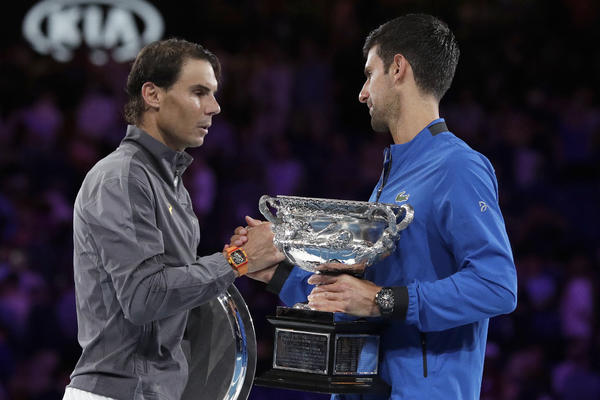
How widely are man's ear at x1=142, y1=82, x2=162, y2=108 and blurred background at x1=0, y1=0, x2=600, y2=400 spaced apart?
3074 mm

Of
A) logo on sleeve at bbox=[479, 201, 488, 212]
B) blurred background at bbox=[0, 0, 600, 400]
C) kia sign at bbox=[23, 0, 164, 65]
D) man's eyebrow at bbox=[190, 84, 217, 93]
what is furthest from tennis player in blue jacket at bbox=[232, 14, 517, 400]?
kia sign at bbox=[23, 0, 164, 65]

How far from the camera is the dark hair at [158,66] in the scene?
272 centimetres

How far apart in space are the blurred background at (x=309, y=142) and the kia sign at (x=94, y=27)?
33 millimetres

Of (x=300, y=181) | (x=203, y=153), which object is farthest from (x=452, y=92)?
(x=203, y=153)

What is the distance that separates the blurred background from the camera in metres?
6.20

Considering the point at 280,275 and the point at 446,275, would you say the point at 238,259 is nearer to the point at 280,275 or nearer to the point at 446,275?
the point at 280,275

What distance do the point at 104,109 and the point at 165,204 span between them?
197 inches

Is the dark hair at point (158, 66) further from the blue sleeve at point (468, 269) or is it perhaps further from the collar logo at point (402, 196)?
the blue sleeve at point (468, 269)

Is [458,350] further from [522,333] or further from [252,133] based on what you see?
[252,133]

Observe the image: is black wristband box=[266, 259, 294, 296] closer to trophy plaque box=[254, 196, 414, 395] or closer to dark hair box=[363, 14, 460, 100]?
trophy plaque box=[254, 196, 414, 395]

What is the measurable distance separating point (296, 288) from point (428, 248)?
579 mm

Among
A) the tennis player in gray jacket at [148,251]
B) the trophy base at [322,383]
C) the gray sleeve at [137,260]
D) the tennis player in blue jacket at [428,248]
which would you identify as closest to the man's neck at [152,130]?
the tennis player in gray jacket at [148,251]

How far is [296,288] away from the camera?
2.84m

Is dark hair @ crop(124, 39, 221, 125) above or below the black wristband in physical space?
above
